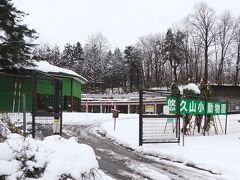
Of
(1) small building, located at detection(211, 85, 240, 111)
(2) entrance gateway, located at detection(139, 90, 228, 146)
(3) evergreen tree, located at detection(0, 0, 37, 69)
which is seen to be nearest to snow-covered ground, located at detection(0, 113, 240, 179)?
(2) entrance gateway, located at detection(139, 90, 228, 146)

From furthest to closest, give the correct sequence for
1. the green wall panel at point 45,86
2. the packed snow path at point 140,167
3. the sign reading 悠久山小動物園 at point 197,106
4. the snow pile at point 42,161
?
1. the sign reading 悠久山小動物園 at point 197,106
2. the green wall panel at point 45,86
3. the packed snow path at point 140,167
4. the snow pile at point 42,161

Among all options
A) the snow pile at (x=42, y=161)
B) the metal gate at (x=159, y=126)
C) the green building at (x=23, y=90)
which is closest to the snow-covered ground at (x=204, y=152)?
the metal gate at (x=159, y=126)

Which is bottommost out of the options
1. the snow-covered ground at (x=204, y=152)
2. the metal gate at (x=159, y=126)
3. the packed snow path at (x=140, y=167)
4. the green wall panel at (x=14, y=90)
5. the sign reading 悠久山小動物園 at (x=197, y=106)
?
the packed snow path at (x=140, y=167)

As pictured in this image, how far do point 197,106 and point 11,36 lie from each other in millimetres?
15685

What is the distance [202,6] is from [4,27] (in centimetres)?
4736

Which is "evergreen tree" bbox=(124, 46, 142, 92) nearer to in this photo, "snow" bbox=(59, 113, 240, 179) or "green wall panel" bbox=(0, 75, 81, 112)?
"snow" bbox=(59, 113, 240, 179)

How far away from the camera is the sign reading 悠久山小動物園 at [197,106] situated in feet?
42.1

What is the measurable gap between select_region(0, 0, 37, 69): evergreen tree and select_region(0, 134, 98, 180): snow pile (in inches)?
717

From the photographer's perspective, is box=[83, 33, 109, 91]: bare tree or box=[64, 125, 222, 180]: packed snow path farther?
box=[83, 33, 109, 91]: bare tree

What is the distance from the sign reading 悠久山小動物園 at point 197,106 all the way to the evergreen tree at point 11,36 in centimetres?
1413

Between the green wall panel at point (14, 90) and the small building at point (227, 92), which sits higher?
the small building at point (227, 92)

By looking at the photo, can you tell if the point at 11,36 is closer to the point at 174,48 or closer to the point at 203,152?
the point at 203,152

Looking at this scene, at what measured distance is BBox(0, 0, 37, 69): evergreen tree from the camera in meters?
22.6

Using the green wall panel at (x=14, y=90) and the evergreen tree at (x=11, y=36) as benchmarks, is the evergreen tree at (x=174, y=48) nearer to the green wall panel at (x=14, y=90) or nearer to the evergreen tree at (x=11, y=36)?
A: the evergreen tree at (x=11, y=36)
